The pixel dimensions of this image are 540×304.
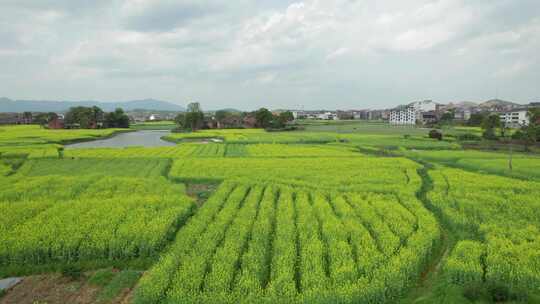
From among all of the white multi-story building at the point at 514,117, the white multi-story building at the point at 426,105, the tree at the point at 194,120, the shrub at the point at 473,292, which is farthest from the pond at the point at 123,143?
the white multi-story building at the point at 426,105

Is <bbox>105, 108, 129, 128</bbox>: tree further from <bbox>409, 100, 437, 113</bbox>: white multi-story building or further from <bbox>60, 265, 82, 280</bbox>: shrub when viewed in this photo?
<bbox>409, 100, 437, 113</bbox>: white multi-story building

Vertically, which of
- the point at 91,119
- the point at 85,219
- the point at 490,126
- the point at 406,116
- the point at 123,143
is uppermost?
the point at 406,116

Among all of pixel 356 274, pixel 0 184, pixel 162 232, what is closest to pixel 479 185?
pixel 356 274

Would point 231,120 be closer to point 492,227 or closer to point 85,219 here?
point 85,219

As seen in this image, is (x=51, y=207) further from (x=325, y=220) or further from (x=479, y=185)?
(x=479, y=185)

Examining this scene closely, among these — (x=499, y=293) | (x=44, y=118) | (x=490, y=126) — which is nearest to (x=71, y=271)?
(x=499, y=293)

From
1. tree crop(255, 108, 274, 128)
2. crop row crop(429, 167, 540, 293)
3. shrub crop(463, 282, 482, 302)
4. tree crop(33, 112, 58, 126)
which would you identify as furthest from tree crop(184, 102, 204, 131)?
shrub crop(463, 282, 482, 302)
